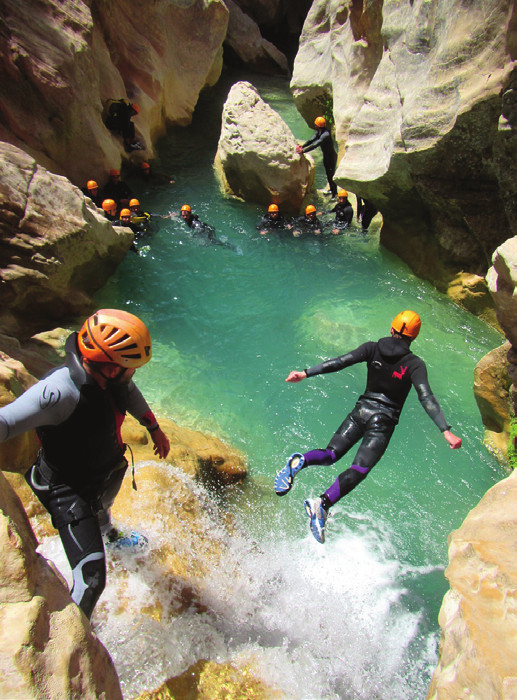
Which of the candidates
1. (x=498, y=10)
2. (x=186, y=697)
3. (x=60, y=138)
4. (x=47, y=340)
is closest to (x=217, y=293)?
(x=47, y=340)

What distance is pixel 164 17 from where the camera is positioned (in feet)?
43.5

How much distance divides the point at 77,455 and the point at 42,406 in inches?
15.2

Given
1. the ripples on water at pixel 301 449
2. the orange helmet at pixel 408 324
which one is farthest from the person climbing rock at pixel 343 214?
the orange helmet at pixel 408 324

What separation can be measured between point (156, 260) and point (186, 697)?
749cm

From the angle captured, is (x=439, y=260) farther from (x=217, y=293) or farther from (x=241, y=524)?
(x=241, y=524)

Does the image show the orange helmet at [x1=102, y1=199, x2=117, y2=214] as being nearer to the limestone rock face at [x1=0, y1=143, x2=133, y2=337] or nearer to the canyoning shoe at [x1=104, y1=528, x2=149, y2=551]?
the limestone rock face at [x1=0, y1=143, x2=133, y2=337]

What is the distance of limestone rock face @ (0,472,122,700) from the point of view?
1.56 metres

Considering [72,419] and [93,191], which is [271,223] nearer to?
[93,191]

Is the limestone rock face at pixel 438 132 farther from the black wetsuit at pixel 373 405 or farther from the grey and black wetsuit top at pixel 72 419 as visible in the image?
the grey and black wetsuit top at pixel 72 419

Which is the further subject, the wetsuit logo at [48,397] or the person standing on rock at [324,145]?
the person standing on rock at [324,145]

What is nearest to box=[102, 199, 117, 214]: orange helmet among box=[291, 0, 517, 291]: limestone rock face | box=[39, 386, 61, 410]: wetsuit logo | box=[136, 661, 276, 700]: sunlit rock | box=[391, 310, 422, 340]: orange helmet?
box=[291, 0, 517, 291]: limestone rock face

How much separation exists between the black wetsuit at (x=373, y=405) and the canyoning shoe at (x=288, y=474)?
7 centimetres

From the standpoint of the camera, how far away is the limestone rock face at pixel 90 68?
27.2ft

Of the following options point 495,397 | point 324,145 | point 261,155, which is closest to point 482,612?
point 495,397
